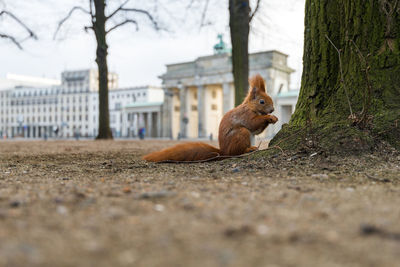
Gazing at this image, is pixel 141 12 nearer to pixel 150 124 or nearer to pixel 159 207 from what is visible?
pixel 159 207

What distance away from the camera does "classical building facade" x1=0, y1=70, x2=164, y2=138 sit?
2849 inches

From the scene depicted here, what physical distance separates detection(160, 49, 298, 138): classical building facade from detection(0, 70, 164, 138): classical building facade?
2443cm

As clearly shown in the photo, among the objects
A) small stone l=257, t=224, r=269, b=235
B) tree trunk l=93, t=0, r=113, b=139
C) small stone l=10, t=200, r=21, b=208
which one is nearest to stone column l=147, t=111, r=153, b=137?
tree trunk l=93, t=0, r=113, b=139

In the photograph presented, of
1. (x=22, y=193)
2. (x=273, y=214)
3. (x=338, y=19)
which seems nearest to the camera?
(x=273, y=214)

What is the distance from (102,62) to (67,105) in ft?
236

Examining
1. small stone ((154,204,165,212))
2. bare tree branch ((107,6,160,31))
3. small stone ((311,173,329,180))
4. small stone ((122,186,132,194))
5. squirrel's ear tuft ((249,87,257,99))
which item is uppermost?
bare tree branch ((107,6,160,31))

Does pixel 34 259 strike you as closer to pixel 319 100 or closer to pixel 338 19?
pixel 319 100

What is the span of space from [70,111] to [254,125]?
265ft

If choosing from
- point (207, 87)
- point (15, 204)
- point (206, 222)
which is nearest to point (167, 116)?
point (207, 87)

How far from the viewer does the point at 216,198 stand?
1672 mm

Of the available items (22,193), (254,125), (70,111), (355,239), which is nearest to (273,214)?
(355,239)

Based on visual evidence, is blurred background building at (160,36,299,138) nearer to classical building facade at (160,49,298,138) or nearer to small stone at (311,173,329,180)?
classical building facade at (160,49,298,138)

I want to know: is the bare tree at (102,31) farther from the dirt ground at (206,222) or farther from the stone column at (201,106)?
the stone column at (201,106)

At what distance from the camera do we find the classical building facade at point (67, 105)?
72.4 m
